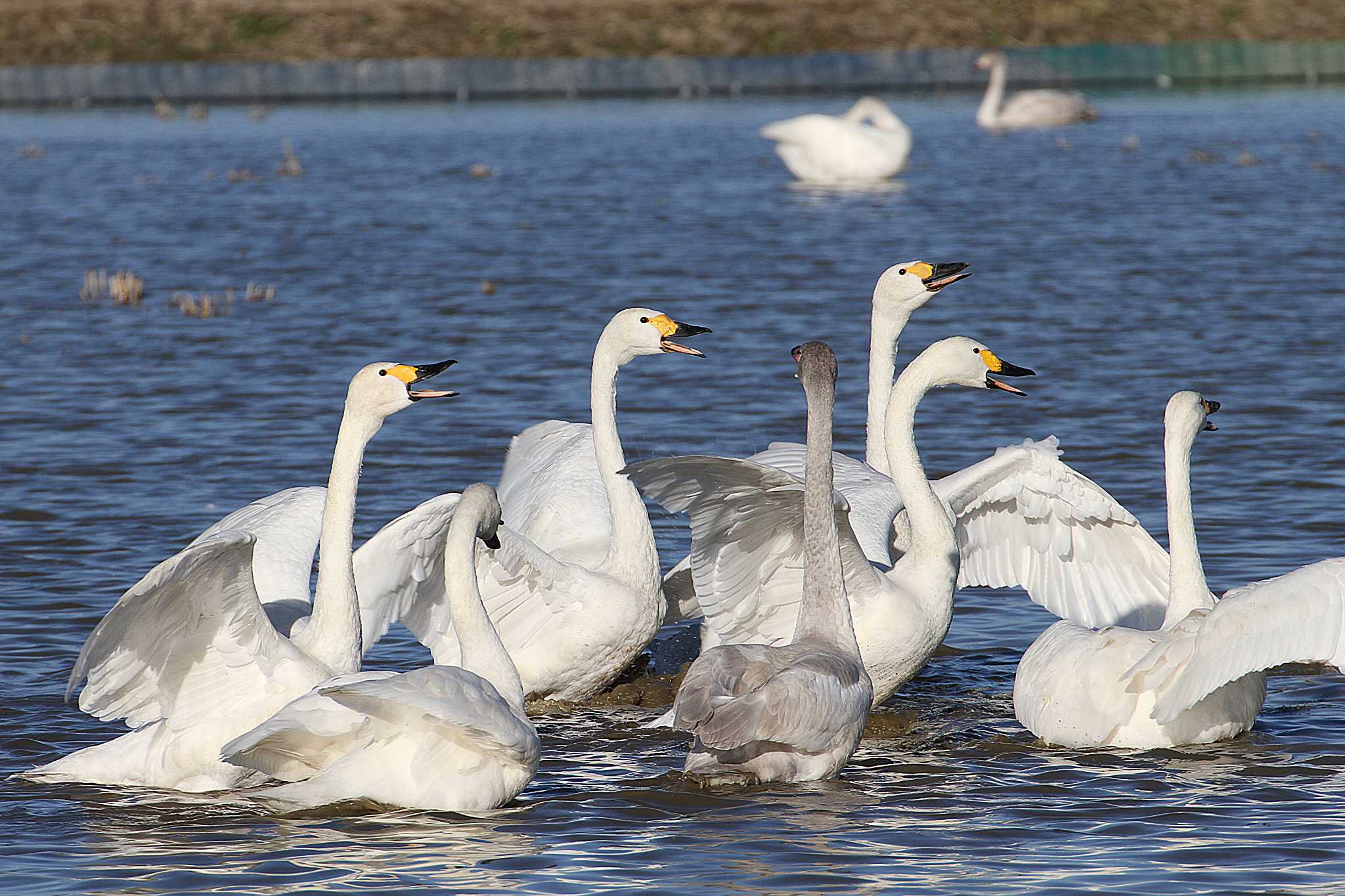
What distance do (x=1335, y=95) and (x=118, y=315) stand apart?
2491 centimetres

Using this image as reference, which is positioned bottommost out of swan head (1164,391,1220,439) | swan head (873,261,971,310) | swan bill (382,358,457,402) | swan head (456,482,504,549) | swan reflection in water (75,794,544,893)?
swan reflection in water (75,794,544,893)

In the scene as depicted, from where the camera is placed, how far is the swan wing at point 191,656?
6508mm

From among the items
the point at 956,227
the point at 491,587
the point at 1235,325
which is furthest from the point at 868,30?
the point at 491,587

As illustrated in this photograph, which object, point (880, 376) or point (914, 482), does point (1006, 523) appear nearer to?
point (880, 376)

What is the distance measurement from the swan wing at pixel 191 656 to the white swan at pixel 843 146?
1916cm

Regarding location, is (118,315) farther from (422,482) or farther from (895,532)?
(895,532)

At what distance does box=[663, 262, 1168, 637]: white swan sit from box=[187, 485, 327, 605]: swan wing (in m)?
1.53

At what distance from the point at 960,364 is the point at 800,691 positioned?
2.02m

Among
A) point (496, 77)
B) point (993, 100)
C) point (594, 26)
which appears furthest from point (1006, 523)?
point (594, 26)

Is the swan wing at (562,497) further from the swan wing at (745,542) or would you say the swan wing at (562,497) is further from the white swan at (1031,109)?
the white swan at (1031,109)

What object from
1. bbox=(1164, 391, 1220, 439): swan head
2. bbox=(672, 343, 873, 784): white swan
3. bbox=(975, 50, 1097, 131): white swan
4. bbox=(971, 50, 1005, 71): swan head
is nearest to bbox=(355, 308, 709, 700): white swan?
bbox=(672, 343, 873, 784): white swan

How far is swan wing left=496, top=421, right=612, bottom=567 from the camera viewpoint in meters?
8.55

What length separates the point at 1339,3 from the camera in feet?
144

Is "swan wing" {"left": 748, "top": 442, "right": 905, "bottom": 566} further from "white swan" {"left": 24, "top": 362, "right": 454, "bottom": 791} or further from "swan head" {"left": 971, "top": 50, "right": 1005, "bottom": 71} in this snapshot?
"swan head" {"left": 971, "top": 50, "right": 1005, "bottom": 71}
